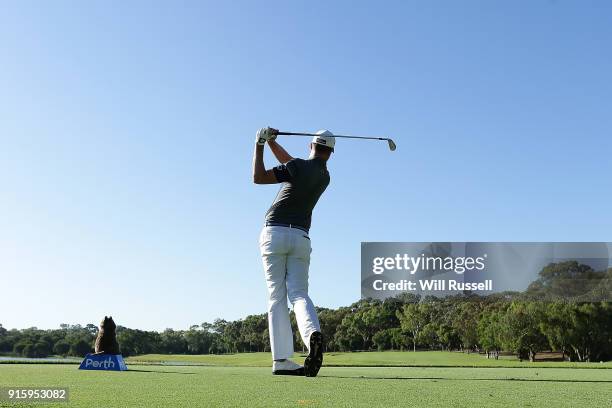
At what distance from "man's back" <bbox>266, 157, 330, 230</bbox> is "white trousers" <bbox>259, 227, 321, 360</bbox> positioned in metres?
0.15

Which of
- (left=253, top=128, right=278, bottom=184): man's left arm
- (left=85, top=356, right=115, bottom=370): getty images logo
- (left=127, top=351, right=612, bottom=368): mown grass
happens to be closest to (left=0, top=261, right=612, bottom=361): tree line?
(left=127, top=351, right=612, bottom=368): mown grass

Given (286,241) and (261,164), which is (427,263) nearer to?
(286,241)

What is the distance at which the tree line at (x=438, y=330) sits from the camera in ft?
287

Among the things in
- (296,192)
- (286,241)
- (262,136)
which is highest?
(262,136)

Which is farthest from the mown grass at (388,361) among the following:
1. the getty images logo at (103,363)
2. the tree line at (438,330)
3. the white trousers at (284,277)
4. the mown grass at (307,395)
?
the mown grass at (307,395)

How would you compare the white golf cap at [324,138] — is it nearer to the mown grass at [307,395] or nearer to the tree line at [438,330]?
the mown grass at [307,395]

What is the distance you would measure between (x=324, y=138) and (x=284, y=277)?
5.37 feet

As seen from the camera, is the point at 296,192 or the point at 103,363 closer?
the point at 296,192

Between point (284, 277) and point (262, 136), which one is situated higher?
point (262, 136)

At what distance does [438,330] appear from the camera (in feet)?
384

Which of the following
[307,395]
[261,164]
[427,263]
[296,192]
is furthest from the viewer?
[427,263]

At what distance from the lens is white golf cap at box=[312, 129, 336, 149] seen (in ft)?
27.8

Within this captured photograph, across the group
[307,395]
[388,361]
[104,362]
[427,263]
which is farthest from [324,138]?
[427,263]

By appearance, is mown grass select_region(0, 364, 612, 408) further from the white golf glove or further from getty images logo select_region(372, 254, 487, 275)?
getty images logo select_region(372, 254, 487, 275)
